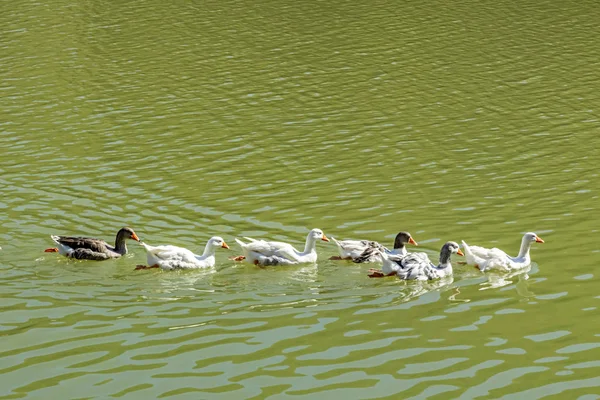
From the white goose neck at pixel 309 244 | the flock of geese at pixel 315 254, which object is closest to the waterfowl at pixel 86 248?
the flock of geese at pixel 315 254

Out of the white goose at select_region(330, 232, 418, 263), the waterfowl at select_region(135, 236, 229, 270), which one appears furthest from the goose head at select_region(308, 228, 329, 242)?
the waterfowl at select_region(135, 236, 229, 270)

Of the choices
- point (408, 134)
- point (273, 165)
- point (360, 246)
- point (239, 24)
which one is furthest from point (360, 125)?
point (239, 24)

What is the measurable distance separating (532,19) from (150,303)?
107ft

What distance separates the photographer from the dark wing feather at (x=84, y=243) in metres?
20.7

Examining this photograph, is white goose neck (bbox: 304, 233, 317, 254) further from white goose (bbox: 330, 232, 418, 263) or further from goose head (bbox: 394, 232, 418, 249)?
goose head (bbox: 394, 232, 418, 249)

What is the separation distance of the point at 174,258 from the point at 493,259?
6.14m

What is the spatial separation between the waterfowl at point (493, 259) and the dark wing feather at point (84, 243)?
283 inches

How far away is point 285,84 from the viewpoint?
36.5m

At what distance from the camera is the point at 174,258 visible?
2020 centimetres

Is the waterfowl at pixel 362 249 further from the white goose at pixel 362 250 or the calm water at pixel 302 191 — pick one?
the calm water at pixel 302 191

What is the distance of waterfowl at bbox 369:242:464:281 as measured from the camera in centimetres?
1934

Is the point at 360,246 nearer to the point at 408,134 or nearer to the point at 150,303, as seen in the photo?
the point at 150,303

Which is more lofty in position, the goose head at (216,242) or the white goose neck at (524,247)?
the goose head at (216,242)

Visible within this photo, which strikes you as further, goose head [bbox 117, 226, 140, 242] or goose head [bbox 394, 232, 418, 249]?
goose head [bbox 117, 226, 140, 242]
